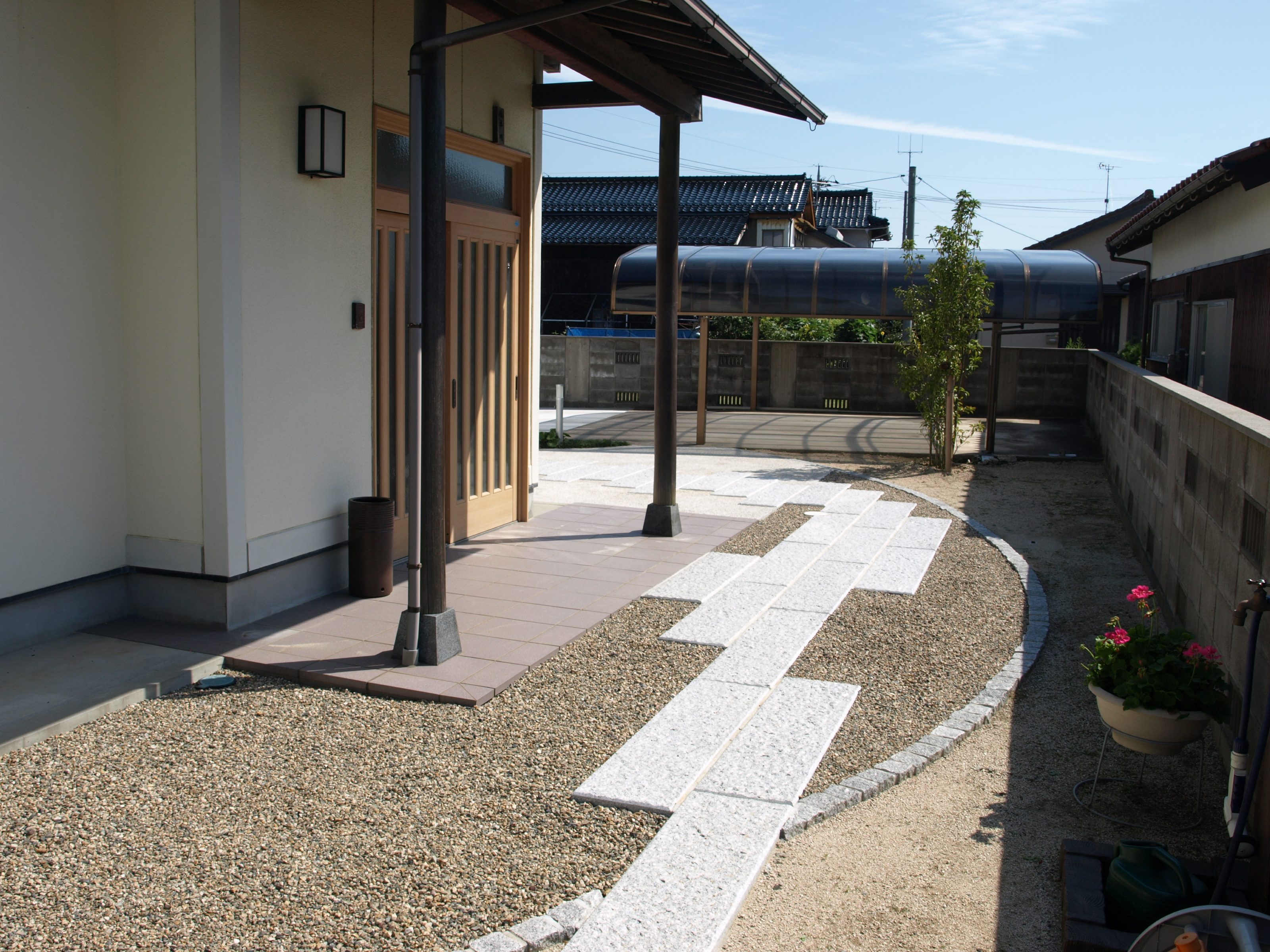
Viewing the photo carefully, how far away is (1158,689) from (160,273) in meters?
5.16

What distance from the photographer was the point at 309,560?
6.27 m

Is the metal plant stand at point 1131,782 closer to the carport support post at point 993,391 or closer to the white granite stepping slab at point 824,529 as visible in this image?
the white granite stepping slab at point 824,529

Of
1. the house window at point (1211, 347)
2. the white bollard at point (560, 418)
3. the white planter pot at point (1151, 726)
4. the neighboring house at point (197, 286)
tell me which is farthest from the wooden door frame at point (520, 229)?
the house window at point (1211, 347)

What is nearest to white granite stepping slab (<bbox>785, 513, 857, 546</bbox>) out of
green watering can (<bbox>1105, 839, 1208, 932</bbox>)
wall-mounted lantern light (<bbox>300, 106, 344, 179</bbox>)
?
wall-mounted lantern light (<bbox>300, 106, 344, 179</bbox>)

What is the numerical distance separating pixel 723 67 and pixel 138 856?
617cm

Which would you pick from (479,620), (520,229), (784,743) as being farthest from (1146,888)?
(520,229)

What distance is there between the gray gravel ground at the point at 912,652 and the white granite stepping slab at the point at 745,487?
3315 millimetres

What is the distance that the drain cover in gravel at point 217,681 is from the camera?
16.4 ft

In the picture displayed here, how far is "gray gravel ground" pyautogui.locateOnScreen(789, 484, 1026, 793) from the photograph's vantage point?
15.2 ft

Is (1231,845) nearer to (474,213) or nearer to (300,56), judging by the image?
(300,56)

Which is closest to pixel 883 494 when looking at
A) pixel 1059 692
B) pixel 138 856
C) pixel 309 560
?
pixel 1059 692

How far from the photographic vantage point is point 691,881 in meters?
3.33

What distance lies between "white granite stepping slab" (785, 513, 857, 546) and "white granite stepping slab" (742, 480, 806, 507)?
0.73 m

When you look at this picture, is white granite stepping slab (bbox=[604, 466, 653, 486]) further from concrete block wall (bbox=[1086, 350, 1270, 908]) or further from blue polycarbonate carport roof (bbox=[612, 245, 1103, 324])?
concrete block wall (bbox=[1086, 350, 1270, 908])
